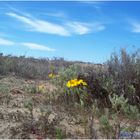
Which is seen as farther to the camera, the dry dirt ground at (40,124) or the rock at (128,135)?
the dry dirt ground at (40,124)

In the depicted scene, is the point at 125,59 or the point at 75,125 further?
the point at 125,59

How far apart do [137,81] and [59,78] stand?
1749 mm

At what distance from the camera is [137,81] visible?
654cm

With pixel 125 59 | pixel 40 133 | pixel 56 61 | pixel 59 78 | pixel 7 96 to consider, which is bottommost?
pixel 40 133

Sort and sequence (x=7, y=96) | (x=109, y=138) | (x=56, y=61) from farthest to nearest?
(x=56, y=61) → (x=7, y=96) → (x=109, y=138)

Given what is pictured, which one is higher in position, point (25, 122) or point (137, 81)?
point (137, 81)

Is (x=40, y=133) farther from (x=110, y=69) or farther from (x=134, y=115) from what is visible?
(x=110, y=69)

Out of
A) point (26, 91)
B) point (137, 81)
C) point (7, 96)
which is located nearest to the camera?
point (137, 81)

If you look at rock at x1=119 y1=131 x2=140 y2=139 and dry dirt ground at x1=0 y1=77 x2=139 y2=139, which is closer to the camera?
rock at x1=119 y1=131 x2=140 y2=139

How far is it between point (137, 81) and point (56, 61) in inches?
569

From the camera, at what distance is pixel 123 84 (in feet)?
21.4

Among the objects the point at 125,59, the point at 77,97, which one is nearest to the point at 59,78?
the point at 77,97

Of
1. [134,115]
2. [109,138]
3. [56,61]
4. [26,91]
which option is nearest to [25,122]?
[109,138]

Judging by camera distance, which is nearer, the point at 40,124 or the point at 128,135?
the point at 128,135
